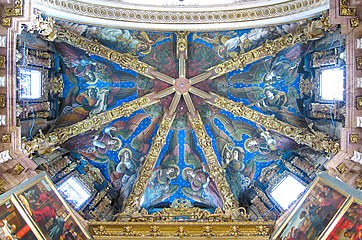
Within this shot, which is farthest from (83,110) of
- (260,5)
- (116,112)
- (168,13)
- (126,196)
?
(260,5)

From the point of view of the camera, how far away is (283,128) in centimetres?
1523

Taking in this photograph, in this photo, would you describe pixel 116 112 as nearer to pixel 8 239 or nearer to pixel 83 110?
pixel 83 110

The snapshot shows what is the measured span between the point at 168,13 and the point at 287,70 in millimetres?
4547

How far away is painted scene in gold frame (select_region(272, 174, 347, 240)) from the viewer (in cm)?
1030

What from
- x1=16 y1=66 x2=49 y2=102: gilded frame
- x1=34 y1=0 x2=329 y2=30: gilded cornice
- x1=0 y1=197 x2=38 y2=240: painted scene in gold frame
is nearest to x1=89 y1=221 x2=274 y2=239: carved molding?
x1=0 y1=197 x2=38 y2=240: painted scene in gold frame

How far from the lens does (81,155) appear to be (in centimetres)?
1606

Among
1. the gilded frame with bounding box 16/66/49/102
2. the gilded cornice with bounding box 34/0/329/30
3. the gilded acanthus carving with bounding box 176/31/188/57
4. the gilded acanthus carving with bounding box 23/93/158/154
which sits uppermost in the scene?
the gilded cornice with bounding box 34/0/329/30

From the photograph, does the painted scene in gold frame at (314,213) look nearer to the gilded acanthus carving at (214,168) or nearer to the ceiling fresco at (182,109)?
the gilded acanthus carving at (214,168)

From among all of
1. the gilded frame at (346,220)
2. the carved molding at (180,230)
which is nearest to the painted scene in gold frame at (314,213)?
the gilded frame at (346,220)

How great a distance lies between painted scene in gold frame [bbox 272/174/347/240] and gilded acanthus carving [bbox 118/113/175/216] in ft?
16.1

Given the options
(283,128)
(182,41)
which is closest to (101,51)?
(182,41)

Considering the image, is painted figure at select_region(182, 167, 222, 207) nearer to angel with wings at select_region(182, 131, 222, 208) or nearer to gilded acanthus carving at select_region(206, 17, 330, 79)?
angel with wings at select_region(182, 131, 222, 208)

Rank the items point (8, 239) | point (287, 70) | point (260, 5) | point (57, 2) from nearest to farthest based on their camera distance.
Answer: point (8, 239) < point (57, 2) < point (260, 5) < point (287, 70)

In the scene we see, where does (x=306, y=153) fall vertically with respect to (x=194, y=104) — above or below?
below
